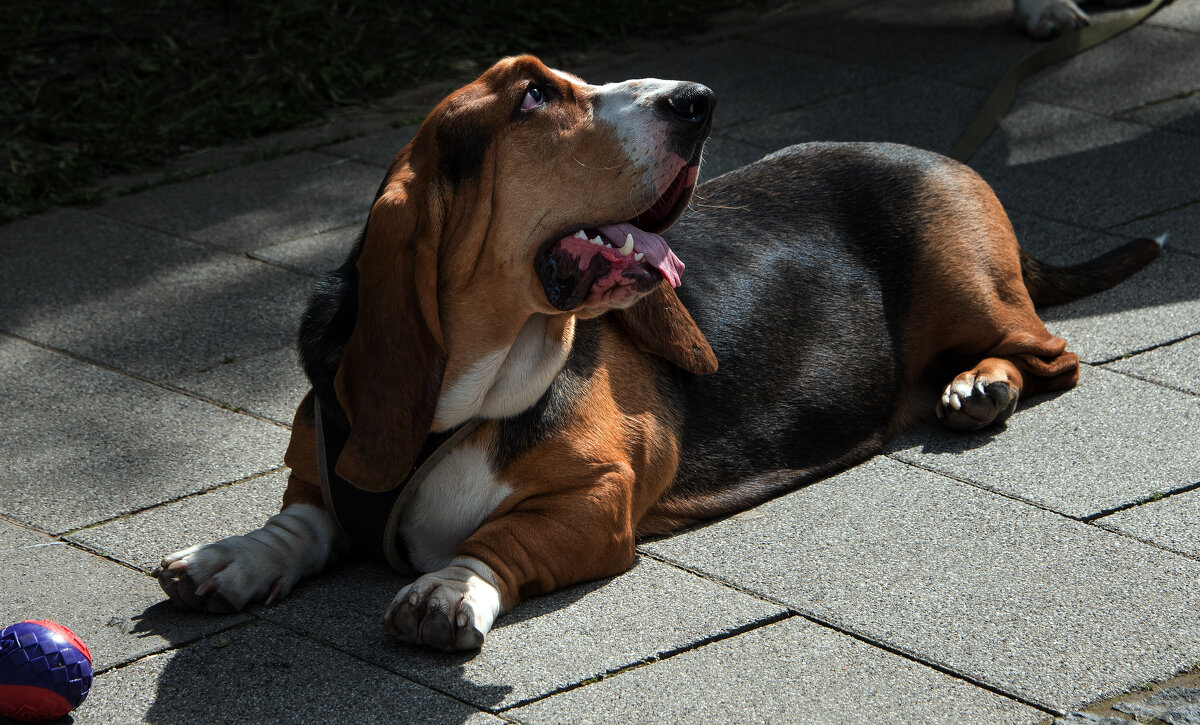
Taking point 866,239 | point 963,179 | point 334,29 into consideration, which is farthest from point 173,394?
point 334,29

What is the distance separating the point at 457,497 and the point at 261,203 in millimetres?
3733

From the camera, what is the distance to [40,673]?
3.09m

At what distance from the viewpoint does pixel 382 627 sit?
3611mm

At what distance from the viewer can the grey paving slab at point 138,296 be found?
18.1 feet

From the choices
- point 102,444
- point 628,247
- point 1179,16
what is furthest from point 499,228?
point 1179,16

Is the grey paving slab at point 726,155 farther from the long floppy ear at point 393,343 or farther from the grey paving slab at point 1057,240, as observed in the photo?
the long floppy ear at point 393,343

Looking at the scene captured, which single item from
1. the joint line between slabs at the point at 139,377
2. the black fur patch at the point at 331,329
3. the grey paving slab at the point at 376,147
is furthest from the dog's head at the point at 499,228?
the grey paving slab at the point at 376,147

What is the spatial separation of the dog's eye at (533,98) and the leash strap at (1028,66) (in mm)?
3864

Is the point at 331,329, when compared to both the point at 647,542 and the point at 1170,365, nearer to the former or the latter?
the point at 647,542

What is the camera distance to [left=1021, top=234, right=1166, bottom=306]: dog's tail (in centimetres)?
551

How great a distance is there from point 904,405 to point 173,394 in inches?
105

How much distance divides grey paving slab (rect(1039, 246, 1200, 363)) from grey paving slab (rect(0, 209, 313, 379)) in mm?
3156

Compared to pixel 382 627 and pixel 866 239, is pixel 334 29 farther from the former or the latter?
pixel 382 627

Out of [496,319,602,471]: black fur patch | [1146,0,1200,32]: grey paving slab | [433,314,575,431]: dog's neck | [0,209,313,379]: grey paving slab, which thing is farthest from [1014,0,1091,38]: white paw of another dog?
[433,314,575,431]: dog's neck
